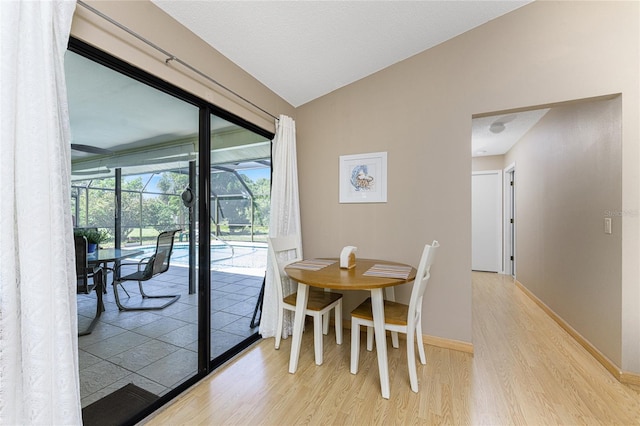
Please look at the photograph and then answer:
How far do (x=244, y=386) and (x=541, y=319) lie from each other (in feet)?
10.3

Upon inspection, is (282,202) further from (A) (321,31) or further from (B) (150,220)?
(A) (321,31)

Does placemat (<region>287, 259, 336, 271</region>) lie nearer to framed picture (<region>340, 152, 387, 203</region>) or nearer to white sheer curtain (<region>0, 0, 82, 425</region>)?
framed picture (<region>340, 152, 387, 203</region>)

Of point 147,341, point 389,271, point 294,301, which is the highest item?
point 389,271

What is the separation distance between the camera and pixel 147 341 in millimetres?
1857

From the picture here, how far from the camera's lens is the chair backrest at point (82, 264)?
1427 mm

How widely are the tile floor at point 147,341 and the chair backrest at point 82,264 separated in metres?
0.06

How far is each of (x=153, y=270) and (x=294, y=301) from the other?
1089 millimetres

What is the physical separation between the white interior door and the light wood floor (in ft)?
9.42

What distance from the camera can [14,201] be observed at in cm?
102

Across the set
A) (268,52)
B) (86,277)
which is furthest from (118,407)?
(268,52)

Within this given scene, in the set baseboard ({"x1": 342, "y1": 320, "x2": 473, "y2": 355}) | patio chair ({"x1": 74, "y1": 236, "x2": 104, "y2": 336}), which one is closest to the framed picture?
baseboard ({"x1": 342, "y1": 320, "x2": 473, "y2": 355})

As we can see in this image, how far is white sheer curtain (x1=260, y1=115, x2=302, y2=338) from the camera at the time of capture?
2.57 metres

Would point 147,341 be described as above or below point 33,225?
below

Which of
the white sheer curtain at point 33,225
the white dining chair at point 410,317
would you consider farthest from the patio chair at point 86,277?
the white dining chair at point 410,317
